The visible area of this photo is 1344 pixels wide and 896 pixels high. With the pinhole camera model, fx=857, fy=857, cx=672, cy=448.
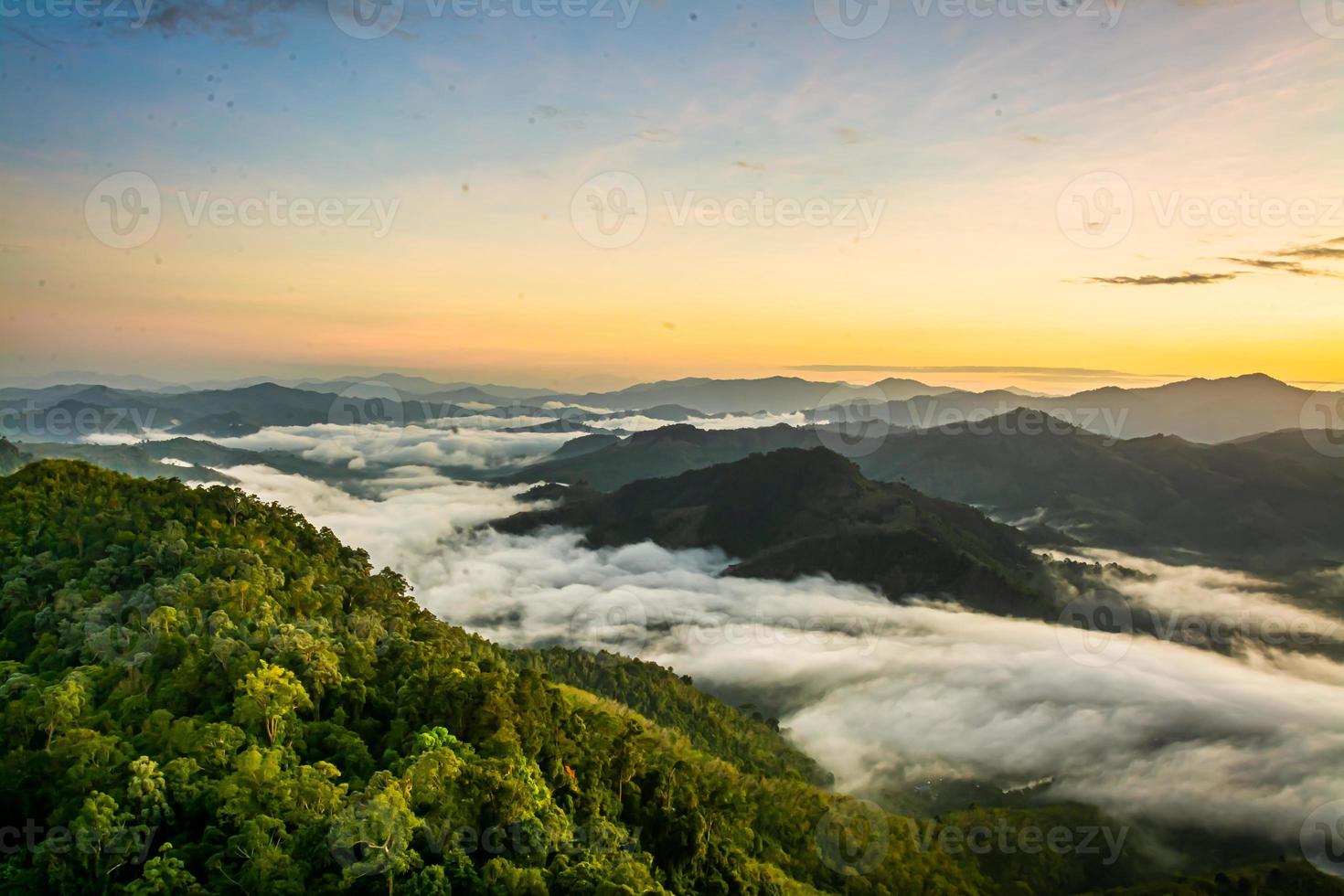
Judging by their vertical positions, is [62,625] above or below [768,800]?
above

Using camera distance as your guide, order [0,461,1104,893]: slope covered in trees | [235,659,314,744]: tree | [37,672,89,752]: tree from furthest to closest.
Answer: [235,659,314,744]: tree < [37,672,89,752]: tree < [0,461,1104,893]: slope covered in trees

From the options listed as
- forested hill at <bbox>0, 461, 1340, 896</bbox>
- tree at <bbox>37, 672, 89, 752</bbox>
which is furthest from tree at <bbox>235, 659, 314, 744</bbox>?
tree at <bbox>37, 672, 89, 752</bbox>

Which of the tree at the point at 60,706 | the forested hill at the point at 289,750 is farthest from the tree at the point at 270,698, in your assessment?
the tree at the point at 60,706

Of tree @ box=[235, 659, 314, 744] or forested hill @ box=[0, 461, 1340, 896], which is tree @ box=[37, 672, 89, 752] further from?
Answer: tree @ box=[235, 659, 314, 744]

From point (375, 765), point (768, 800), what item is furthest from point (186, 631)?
point (768, 800)

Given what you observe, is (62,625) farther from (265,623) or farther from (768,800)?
(768,800)

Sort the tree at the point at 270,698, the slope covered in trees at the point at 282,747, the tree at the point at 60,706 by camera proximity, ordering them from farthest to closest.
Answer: the tree at the point at 270,698
the tree at the point at 60,706
the slope covered in trees at the point at 282,747

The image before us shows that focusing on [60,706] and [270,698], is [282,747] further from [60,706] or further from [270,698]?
[60,706]

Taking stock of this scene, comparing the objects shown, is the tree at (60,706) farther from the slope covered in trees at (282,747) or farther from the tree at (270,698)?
the tree at (270,698)

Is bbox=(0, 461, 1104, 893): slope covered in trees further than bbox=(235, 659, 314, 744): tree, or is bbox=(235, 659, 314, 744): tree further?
bbox=(235, 659, 314, 744): tree
